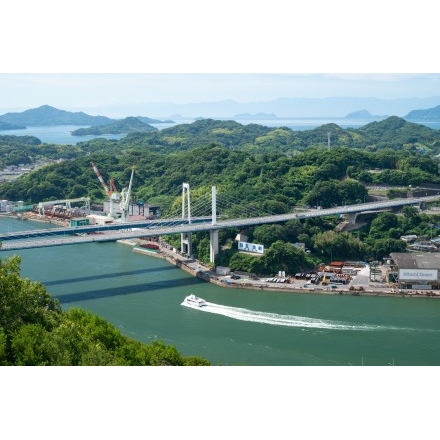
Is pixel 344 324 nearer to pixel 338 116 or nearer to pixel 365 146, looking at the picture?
pixel 365 146

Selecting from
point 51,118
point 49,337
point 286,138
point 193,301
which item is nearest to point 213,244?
point 193,301

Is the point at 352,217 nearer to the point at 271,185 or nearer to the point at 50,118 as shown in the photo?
the point at 271,185

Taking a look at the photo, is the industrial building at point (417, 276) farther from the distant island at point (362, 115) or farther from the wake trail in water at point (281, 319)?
the distant island at point (362, 115)

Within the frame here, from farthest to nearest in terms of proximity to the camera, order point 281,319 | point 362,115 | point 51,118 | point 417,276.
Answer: point 362,115 < point 51,118 < point 417,276 < point 281,319

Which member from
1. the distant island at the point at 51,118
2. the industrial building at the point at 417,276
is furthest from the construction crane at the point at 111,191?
the distant island at the point at 51,118

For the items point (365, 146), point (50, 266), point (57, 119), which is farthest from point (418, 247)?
point (57, 119)
